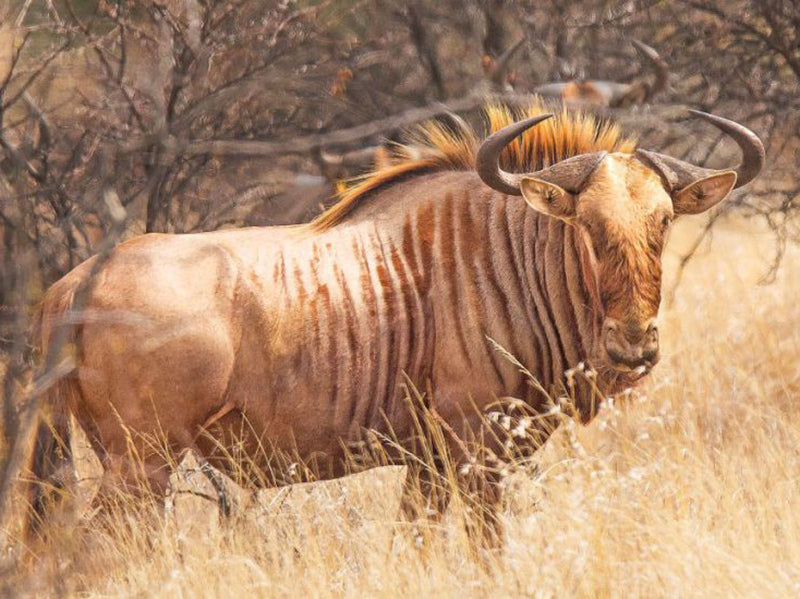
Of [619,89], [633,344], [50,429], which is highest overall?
[619,89]

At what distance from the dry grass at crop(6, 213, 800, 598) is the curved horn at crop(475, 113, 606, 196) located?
74cm

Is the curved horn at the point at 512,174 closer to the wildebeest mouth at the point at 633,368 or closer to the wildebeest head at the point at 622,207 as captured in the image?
the wildebeest head at the point at 622,207

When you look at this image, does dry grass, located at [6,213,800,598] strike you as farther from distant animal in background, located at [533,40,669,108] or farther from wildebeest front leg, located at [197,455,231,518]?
distant animal in background, located at [533,40,669,108]

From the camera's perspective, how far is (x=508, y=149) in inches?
175

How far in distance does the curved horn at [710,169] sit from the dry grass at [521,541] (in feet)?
2.42

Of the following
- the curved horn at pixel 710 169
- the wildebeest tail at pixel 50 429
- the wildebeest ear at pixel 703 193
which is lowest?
the wildebeest tail at pixel 50 429

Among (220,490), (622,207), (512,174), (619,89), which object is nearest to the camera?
(622,207)

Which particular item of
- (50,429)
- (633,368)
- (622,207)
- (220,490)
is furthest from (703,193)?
(50,429)

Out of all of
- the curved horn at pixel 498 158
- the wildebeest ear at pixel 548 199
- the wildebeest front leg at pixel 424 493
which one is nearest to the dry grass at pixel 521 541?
the wildebeest front leg at pixel 424 493

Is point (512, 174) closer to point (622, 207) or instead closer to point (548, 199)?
point (548, 199)

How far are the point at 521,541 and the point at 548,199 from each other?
1091mm

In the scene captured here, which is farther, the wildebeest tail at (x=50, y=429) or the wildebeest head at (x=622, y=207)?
the wildebeest tail at (x=50, y=429)

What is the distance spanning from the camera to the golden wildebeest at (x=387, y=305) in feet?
13.2

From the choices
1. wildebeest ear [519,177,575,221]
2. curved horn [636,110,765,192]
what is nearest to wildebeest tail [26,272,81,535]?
wildebeest ear [519,177,575,221]
